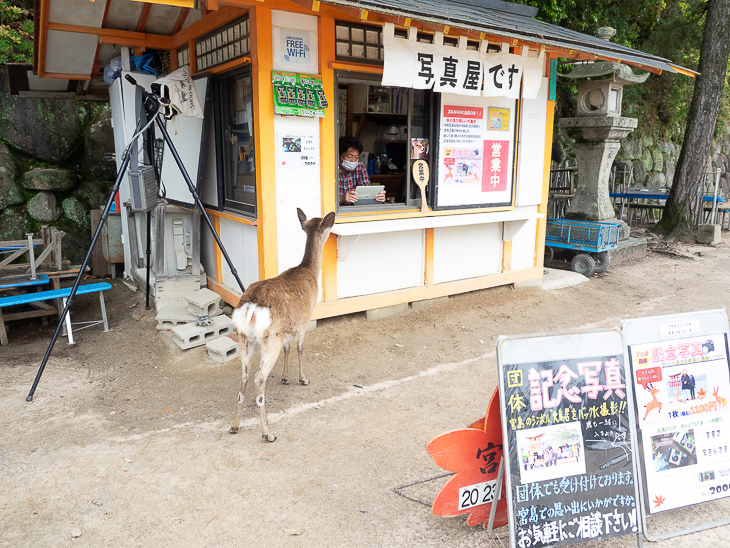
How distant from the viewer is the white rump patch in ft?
12.6

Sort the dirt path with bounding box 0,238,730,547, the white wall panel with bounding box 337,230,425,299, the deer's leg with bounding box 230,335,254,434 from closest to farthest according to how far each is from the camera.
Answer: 1. the dirt path with bounding box 0,238,730,547
2. the deer's leg with bounding box 230,335,254,434
3. the white wall panel with bounding box 337,230,425,299

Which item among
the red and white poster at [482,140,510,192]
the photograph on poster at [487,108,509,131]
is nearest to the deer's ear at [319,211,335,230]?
the red and white poster at [482,140,510,192]

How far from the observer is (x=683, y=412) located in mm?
2994

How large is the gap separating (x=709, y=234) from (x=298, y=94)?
33.9ft

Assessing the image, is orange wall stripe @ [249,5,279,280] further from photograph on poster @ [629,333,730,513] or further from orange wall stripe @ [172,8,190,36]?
photograph on poster @ [629,333,730,513]

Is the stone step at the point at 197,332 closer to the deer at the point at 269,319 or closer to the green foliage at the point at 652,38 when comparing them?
the deer at the point at 269,319

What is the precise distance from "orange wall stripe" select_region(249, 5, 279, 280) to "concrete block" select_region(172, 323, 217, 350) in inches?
31.8

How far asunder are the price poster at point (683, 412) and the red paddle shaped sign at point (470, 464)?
78 centimetres

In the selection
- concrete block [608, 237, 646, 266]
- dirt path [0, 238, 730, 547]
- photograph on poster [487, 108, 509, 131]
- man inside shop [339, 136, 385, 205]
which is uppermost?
photograph on poster [487, 108, 509, 131]

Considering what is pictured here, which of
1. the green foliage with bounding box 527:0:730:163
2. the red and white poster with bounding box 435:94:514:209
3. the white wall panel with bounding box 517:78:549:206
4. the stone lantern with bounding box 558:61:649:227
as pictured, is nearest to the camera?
the red and white poster with bounding box 435:94:514:209

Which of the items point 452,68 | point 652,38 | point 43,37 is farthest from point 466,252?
point 652,38

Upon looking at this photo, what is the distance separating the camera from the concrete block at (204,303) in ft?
19.8

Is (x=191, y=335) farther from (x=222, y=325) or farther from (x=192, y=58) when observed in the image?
(x=192, y=58)

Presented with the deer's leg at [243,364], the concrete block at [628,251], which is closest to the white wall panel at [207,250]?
the deer's leg at [243,364]
